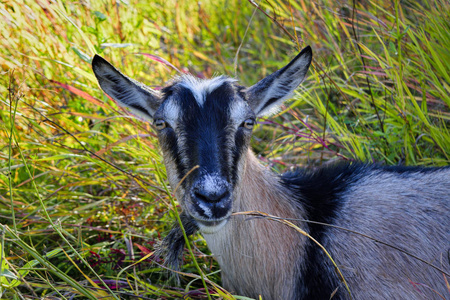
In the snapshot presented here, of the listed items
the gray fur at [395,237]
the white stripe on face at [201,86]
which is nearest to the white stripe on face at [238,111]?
the white stripe on face at [201,86]

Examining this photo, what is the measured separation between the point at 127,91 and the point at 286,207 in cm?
145

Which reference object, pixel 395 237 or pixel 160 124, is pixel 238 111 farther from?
pixel 395 237

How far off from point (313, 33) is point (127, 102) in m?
3.17

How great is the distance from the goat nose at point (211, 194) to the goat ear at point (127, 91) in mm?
960

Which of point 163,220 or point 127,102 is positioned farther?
point 163,220

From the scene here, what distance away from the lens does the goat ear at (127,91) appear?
313 centimetres

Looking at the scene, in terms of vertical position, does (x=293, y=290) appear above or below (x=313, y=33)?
below

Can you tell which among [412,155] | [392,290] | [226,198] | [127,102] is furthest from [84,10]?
[392,290]

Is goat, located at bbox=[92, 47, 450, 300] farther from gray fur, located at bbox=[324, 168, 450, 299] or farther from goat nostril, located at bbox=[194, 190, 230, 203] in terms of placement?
goat nostril, located at bbox=[194, 190, 230, 203]

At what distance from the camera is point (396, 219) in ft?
10.1

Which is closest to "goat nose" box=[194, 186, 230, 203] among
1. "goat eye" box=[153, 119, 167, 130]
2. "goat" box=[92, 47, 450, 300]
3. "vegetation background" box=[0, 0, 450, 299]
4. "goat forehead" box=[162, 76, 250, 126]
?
"goat" box=[92, 47, 450, 300]

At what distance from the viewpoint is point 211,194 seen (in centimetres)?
256

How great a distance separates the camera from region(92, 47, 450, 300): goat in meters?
2.89

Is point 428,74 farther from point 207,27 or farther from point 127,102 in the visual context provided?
point 207,27
